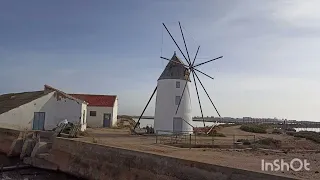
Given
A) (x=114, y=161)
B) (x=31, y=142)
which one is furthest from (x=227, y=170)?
(x=31, y=142)

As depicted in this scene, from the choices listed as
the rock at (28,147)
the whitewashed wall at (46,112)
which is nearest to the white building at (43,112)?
the whitewashed wall at (46,112)

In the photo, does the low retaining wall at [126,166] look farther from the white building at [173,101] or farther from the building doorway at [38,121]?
the white building at [173,101]

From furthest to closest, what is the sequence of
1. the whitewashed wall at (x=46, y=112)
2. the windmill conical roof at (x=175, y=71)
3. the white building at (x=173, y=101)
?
the windmill conical roof at (x=175, y=71)
the white building at (x=173, y=101)
the whitewashed wall at (x=46, y=112)

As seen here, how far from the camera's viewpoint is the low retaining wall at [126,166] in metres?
11.3

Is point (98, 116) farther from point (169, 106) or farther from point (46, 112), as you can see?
point (169, 106)

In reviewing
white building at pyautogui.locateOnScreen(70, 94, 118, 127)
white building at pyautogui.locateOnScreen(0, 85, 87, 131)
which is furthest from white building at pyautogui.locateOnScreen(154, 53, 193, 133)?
white building at pyautogui.locateOnScreen(70, 94, 118, 127)

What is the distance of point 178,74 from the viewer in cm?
2981

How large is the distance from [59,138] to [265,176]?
14.6 meters

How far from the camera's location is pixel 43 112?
2930 cm

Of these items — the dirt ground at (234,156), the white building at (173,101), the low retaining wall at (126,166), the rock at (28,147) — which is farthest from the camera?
the white building at (173,101)

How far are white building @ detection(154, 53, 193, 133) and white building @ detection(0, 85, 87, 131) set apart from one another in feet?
22.4

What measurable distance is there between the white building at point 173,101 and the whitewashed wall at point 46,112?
23.2ft

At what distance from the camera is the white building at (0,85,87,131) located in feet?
92.1

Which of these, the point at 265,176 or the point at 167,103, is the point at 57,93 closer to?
the point at 167,103
